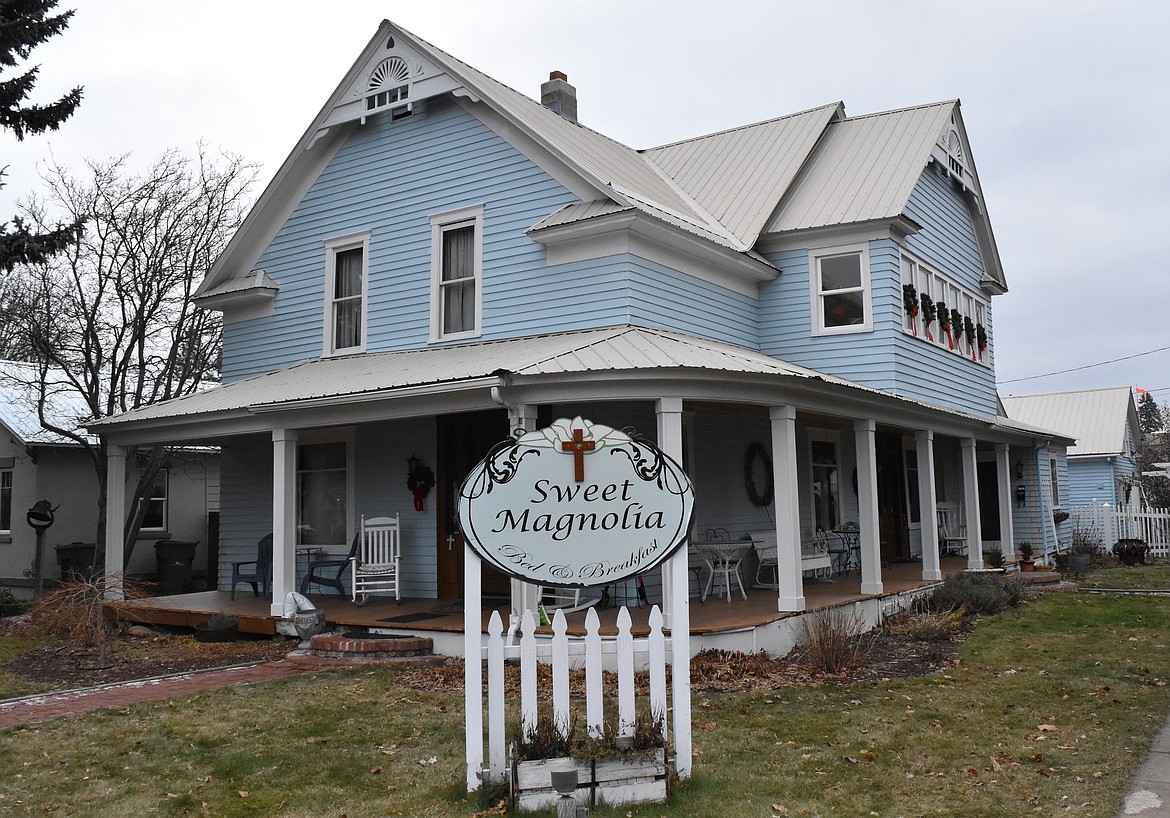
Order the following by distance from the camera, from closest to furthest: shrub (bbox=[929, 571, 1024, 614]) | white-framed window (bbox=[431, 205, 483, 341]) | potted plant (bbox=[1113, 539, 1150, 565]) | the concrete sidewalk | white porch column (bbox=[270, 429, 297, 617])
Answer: the concrete sidewalk, white porch column (bbox=[270, 429, 297, 617]), shrub (bbox=[929, 571, 1024, 614]), white-framed window (bbox=[431, 205, 483, 341]), potted plant (bbox=[1113, 539, 1150, 565])

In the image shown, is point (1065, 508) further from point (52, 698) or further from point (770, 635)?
point (52, 698)

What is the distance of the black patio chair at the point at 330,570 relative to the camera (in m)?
12.7

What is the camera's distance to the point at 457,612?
11562 millimetres

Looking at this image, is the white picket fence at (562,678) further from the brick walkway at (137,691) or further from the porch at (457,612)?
the brick walkway at (137,691)

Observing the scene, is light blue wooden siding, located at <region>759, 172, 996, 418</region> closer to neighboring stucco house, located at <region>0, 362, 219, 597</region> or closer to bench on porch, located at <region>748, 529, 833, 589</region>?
bench on porch, located at <region>748, 529, 833, 589</region>

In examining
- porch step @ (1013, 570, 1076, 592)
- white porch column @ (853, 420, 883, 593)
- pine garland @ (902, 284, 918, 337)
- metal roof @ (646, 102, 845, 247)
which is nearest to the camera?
white porch column @ (853, 420, 883, 593)

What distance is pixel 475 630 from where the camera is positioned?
553 cm

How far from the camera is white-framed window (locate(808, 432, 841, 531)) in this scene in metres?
15.7

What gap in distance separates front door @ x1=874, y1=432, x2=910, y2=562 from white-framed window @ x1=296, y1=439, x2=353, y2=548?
32.4 ft

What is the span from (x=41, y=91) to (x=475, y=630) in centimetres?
1335

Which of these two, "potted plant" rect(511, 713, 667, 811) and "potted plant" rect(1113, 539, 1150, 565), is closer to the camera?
"potted plant" rect(511, 713, 667, 811)

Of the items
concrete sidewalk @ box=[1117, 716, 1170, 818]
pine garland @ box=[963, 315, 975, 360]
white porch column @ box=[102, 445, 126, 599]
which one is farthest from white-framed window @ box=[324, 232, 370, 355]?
concrete sidewalk @ box=[1117, 716, 1170, 818]

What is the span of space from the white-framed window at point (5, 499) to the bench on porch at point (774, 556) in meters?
15.1

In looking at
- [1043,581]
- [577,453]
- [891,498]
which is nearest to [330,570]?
[577,453]
